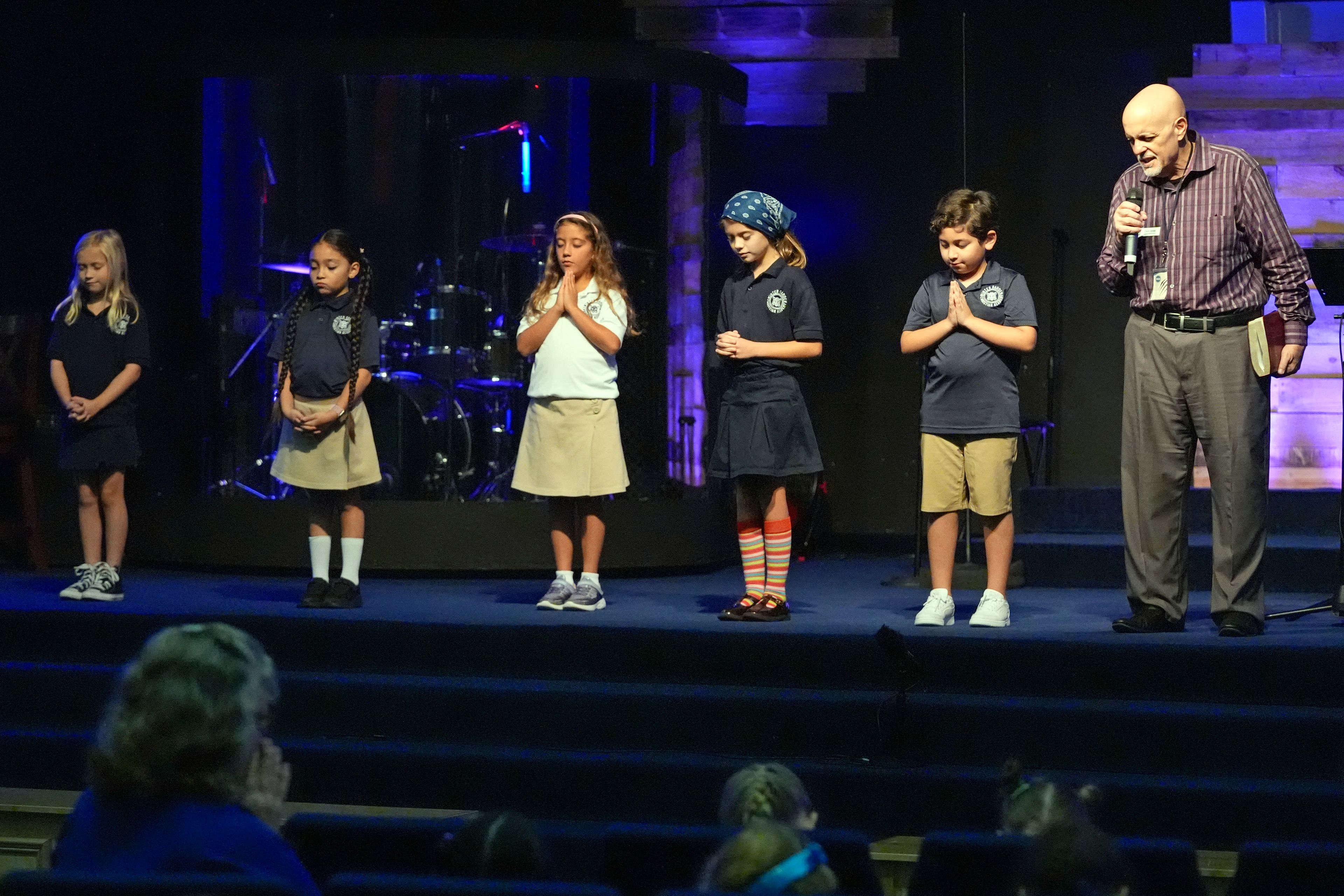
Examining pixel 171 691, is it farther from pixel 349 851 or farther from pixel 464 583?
pixel 464 583

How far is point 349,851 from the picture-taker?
7.64ft

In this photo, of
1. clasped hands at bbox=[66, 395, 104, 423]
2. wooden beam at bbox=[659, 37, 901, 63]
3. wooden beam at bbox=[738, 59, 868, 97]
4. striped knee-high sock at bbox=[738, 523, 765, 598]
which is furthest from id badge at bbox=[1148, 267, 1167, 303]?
clasped hands at bbox=[66, 395, 104, 423]

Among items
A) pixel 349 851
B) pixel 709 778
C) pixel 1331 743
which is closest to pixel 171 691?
pixel 349 851

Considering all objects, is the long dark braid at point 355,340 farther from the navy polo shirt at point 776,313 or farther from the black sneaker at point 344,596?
the navy polo shirt at point 776,313

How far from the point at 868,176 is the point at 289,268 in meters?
2.92

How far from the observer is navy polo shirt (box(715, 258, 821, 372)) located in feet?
16.7

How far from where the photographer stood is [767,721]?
14.0 feet

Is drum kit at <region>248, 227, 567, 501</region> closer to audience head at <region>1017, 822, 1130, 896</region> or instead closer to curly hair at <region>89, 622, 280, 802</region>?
curly hair at <region>89, 622, 280, 802</region>

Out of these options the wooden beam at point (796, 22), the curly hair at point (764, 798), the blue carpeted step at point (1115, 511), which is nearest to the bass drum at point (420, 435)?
the blue carpeted step at point (1115, 511)

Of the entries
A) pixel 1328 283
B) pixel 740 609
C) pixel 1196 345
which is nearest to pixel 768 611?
pixel 740 609

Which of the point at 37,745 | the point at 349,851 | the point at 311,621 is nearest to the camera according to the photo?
the point at 349,851

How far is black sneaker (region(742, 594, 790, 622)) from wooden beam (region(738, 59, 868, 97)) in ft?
11.5

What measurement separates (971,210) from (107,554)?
3.18 m

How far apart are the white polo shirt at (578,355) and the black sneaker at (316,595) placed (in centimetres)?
95
